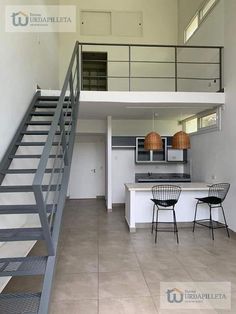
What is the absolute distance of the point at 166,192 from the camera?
506 cm

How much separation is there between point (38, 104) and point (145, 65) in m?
4.78

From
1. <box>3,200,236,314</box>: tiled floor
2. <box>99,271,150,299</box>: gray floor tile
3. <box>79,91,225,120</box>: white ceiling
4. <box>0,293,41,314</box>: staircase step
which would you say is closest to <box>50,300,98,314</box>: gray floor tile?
<box>3,200,236,314</box>: tiled floor

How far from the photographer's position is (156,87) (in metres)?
8.35

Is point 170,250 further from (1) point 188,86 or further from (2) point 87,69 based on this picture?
(2) point 87,69

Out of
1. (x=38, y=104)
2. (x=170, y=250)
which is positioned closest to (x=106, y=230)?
(x=170, y=250)

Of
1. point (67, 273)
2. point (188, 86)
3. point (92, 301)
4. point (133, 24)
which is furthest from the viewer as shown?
point (133, 24)

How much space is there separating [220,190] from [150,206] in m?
1.39

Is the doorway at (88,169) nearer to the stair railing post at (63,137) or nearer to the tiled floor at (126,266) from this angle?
the tiled floor at (126,266)
